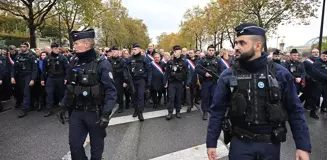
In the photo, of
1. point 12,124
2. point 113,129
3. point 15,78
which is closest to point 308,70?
point 113,129

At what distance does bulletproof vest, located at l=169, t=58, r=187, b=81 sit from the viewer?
22.7ft

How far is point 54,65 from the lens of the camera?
7.14 meters

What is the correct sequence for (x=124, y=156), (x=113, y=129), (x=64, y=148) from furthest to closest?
1. (x=113, y=129)
2. (x=64, y=148)
3. (x=124, y=156)

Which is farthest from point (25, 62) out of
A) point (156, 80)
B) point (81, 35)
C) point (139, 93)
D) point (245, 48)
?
point (245, 48)

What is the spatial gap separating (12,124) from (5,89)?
311cm

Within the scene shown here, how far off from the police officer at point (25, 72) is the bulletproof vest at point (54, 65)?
0.44 m

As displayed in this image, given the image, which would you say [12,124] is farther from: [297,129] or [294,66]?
[294,66]

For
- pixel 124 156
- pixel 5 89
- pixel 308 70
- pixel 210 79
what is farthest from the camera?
pixel 5 89

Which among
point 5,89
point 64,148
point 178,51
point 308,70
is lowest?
point 64,148

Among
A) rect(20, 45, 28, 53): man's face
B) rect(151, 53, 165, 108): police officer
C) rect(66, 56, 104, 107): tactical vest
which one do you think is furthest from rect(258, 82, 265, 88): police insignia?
rect(20, 45, 28, 53): man's face

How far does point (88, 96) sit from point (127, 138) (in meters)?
2.21

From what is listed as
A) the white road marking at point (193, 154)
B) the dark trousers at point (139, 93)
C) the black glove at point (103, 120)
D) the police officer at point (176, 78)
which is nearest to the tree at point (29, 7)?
the dark trousers at point (139, 93)

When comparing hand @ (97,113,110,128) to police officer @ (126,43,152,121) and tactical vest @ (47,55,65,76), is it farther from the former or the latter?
tactical vest @ (47,55,65,76)

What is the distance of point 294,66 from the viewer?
25.9ft
